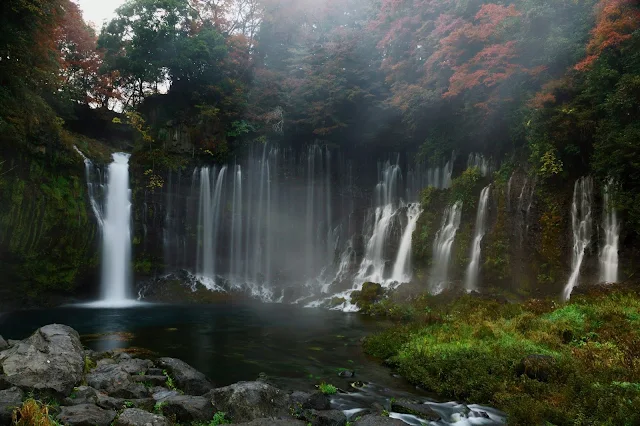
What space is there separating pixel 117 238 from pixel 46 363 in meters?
19.4

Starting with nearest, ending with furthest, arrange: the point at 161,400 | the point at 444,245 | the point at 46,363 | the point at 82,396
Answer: the point at 82,396
the point at 161,400
the point at 46,363
the point at 444,245

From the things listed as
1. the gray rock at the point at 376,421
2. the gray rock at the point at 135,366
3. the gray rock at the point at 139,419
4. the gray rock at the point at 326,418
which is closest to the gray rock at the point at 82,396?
the gray rock at the point at 139,419

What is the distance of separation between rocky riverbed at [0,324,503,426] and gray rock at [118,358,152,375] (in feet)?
0.34

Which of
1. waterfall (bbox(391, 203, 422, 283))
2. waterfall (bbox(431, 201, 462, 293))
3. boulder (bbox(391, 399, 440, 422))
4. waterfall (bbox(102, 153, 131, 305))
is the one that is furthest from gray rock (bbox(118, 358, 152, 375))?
waterfall (bbox(102, 153, 131, 305))

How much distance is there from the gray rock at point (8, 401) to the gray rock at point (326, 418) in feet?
13.7

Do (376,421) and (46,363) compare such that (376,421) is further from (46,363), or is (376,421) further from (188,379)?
(46,363)

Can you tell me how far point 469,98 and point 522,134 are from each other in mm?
3706

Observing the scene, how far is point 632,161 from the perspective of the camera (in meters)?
14.1

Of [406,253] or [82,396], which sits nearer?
[82,396]

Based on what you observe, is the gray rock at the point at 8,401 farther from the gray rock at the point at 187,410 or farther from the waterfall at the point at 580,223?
the waterfall at the point at 580,223

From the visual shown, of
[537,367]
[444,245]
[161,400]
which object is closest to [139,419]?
[161,400]

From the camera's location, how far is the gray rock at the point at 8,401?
18.7 feet

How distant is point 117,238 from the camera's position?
25406 mm

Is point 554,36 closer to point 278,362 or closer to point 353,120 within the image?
point 353,120
